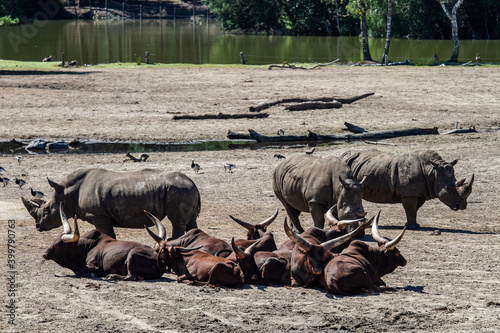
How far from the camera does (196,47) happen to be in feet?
221

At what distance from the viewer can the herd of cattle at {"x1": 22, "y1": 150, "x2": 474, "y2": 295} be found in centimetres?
1038

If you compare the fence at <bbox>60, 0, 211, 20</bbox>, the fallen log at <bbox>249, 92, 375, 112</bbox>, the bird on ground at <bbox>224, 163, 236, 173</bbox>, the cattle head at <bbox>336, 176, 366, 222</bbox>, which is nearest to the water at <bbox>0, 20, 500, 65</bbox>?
the fallen log at <bbox>249, 92, 375, 112</bbox>

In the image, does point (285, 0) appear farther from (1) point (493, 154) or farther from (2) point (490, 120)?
(1) point (493, 154)

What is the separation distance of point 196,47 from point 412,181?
53512 mm

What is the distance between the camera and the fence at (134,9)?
11556cm

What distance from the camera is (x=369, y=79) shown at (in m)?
38.4

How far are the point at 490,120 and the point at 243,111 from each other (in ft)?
28.9

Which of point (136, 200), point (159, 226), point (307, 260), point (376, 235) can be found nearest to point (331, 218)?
point (376, 235)

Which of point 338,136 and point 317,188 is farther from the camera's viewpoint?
point 338,136

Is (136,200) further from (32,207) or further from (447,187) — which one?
(447,187)

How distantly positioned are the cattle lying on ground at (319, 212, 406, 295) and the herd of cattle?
1cm

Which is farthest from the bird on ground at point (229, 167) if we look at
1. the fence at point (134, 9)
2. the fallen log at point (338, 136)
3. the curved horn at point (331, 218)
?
the fence at point (134, 9)

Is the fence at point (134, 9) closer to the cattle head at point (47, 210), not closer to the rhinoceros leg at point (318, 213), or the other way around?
the cattle head at point (47, 210)

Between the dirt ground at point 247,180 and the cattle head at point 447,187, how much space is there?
45cm
